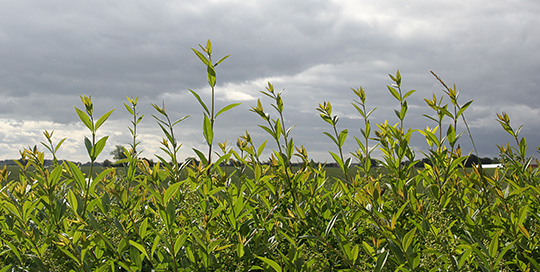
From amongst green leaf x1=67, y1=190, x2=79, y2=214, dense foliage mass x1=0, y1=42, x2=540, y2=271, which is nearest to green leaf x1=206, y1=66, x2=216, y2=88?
dense foliage mass x1=0, y1=42, x2=540, y2=271

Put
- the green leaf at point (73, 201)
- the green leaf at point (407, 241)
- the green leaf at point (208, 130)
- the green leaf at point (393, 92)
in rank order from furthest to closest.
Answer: the green leaf at point (393, 92)
the green leaf at point (208, 130)
the green leaf at point (73, 201)
the green leaf at point (407, 241)

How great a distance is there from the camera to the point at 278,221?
1984 millimetres

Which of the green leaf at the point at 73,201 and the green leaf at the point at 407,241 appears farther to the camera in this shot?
the green leaf at the point at 73,201

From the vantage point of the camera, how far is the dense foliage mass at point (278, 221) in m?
1.61

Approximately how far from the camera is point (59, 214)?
1.90 metres

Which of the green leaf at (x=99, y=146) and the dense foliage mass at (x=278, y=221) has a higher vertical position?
the green leaf at (x=99, y=146)

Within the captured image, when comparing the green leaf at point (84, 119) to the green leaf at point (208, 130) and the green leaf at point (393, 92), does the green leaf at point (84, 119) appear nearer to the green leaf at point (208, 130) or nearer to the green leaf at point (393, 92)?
the green leaf at point (208, 130)

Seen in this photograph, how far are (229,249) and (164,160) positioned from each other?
0.69 metres

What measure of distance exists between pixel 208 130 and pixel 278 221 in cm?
57

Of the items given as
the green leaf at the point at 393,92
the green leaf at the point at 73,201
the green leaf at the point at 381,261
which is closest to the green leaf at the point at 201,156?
the green leaf at the point at 73,201

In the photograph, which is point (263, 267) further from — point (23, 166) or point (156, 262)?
point (23, 166)

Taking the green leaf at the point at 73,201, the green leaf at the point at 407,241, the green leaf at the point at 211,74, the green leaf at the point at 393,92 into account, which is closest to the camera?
the green leaf at the point at 407,241

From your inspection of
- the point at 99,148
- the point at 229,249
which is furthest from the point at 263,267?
the point at 99,148

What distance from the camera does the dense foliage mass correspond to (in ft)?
5.28
